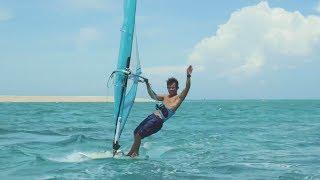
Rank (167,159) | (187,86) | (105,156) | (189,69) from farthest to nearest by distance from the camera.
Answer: (167,159)
(105,156)
(187,86)
(189,69)

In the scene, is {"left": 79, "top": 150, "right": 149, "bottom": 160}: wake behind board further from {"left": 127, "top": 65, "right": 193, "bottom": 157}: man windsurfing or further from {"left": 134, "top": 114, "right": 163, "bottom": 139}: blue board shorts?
{"left": 134, "top": 114, "right": 163, "bottom": 139}: blue board shorts

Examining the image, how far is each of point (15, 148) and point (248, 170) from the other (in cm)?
764

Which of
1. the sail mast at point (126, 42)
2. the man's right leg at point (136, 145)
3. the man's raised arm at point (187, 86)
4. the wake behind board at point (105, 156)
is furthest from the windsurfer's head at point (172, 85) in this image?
the wake behind board at point (105, 156)

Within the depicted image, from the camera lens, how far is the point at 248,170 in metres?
11.0

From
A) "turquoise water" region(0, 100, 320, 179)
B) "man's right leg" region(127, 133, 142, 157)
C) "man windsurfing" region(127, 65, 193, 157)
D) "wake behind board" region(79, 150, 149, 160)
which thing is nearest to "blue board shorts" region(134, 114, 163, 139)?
"man windsurfing" region(127, 65, 193, 157)

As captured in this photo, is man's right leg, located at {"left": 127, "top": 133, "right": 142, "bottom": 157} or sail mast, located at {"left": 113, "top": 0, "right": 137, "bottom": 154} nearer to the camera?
sail mast, located at {"left": 113, "top": 0, "right": 137, "bottom": 154}

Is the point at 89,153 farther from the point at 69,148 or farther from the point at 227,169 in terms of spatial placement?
the point at 227,169

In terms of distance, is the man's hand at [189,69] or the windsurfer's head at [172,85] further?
the windsurfer's head at [172,85]

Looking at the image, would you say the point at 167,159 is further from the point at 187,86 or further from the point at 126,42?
the point at 126,42

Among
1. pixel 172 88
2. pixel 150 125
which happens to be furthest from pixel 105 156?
pixel 172 88

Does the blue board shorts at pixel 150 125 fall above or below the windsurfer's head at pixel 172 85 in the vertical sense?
below

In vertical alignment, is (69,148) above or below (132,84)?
below

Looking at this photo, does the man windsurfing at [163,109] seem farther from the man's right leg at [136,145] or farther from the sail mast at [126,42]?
the sail mast at [126,42]

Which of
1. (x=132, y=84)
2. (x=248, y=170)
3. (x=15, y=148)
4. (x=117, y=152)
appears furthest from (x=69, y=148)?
(x=248, y=170)
